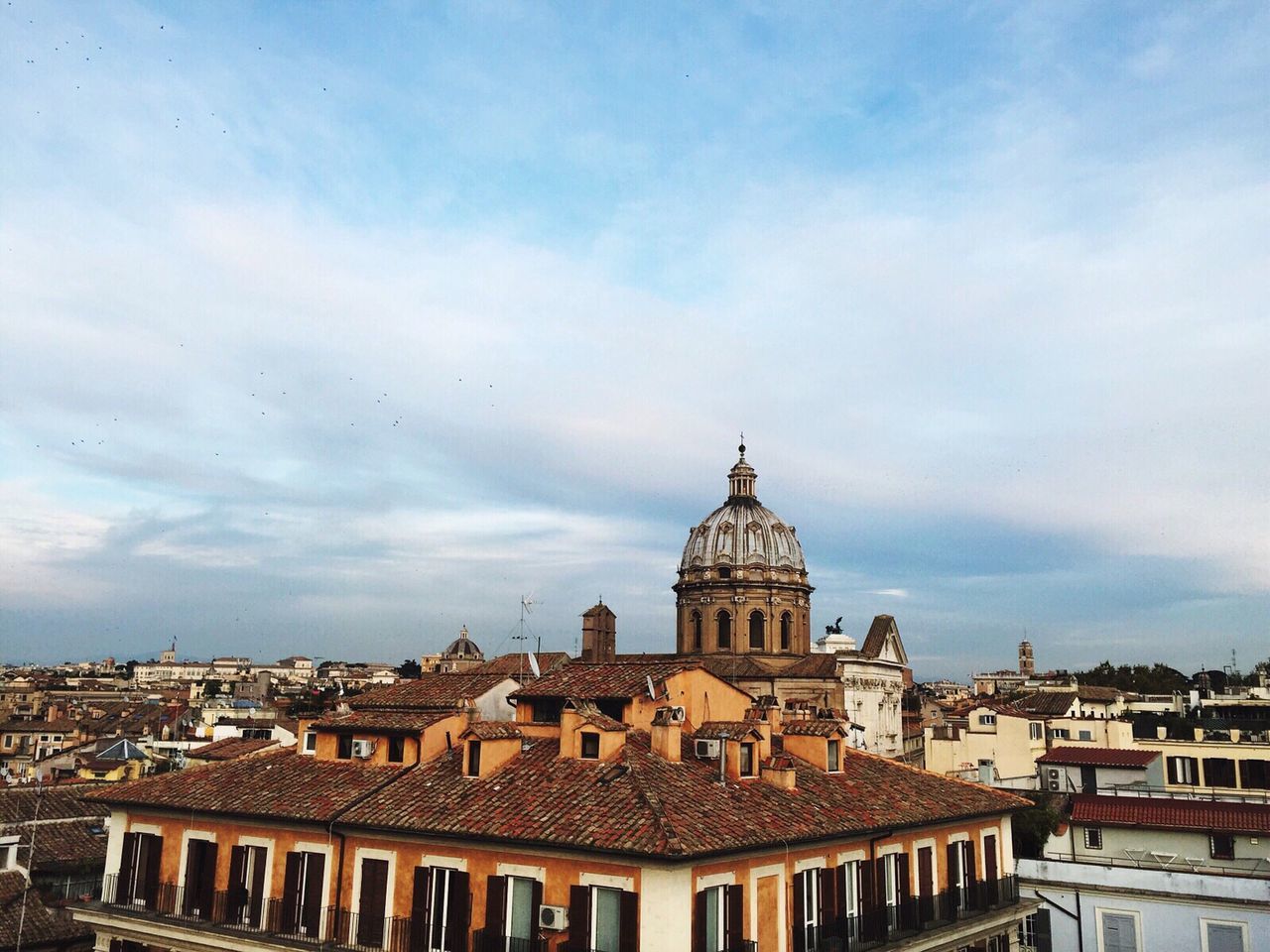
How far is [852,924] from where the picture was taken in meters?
25.3

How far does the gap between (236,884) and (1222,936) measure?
27142 mm

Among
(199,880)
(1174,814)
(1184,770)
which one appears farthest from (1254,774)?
(199,880)

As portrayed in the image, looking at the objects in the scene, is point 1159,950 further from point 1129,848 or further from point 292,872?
point 292,872

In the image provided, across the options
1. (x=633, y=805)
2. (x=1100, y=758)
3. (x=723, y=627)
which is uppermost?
(x=723, y=627)

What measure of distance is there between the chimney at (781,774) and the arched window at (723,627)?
55.9 meters

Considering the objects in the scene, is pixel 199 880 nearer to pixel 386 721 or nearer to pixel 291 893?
pixel 291 893

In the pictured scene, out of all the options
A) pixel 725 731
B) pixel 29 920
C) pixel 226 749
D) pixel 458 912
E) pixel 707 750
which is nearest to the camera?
pixel 458 912

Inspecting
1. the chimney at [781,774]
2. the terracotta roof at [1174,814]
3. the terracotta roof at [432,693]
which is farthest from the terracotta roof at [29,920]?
the terracotta roof at [1174,814]

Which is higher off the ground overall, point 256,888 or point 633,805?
point 633,805

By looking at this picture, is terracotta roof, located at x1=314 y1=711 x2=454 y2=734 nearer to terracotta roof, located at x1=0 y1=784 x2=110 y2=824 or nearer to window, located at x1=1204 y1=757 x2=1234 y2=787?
terracotta roof, located at x1=0 y1=784 x2=110 y2=824

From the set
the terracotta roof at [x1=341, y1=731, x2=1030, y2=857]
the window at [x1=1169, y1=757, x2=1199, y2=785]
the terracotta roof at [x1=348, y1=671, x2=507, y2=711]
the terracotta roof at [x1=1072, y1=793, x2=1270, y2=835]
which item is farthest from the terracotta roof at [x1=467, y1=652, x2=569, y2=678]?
the window at [x1=1169, y1=757, x2=1199, y2=785]

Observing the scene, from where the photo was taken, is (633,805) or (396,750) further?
(396,750)

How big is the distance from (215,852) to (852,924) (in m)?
15.5

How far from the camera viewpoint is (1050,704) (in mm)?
80625
